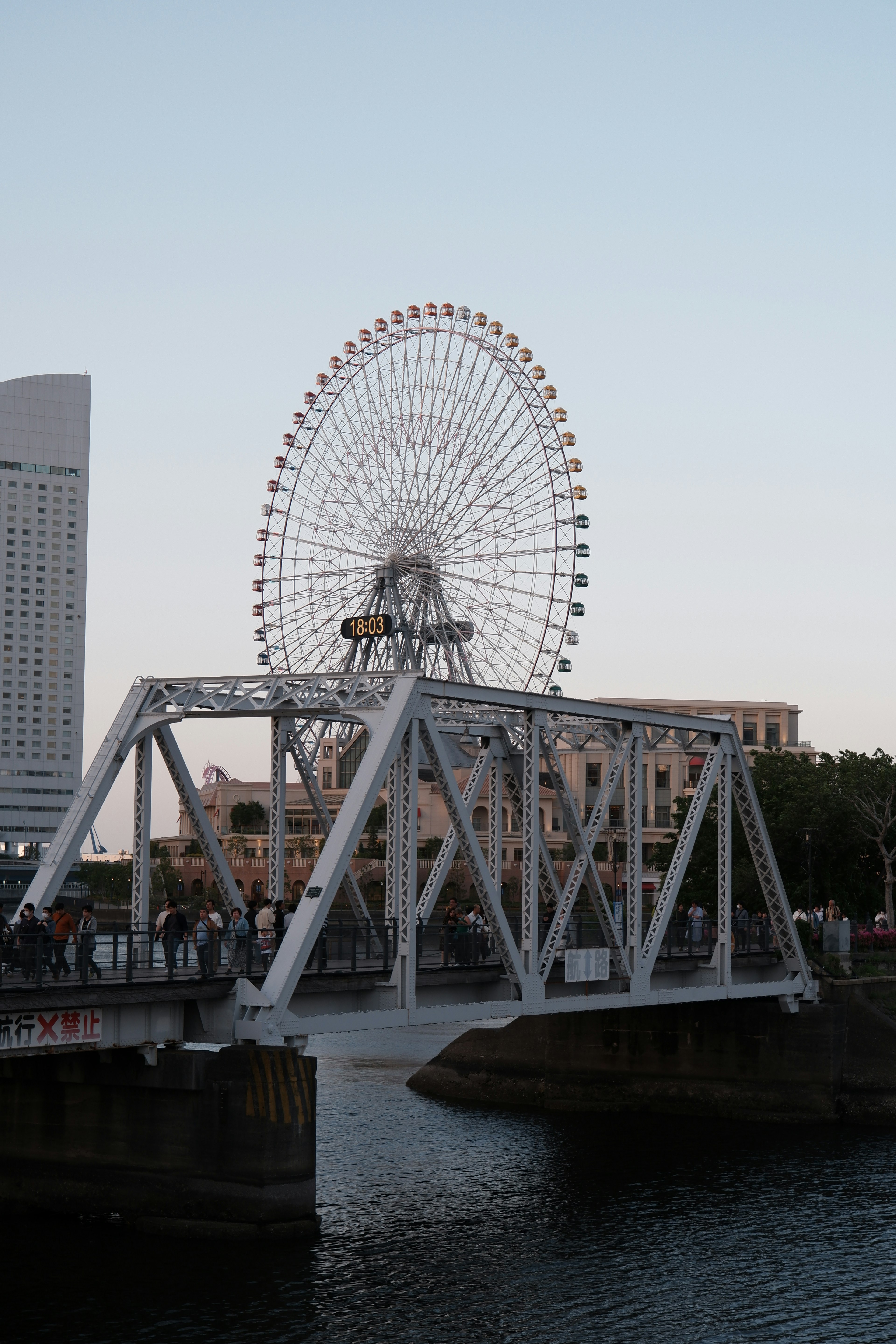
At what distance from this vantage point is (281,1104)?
31.2 m

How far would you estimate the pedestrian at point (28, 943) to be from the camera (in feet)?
101

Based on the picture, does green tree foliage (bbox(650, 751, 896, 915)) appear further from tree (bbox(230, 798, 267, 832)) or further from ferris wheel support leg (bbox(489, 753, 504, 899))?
tree (bbox(230, 798, 267, 832))

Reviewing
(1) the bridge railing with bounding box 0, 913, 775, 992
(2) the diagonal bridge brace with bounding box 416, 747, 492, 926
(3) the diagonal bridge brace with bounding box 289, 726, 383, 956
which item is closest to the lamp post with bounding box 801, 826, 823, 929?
(1) the bridge railing with bounding box 0, 913, 775, 992

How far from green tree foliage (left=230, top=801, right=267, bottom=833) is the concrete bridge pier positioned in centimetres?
14541

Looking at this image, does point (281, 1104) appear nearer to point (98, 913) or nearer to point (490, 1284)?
point (490, 1284)

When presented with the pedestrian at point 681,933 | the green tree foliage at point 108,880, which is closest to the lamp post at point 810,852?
the pedestrian at point 681,933

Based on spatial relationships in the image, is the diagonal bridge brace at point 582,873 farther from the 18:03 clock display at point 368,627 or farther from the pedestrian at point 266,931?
the 18:03 clock display at point 368,627

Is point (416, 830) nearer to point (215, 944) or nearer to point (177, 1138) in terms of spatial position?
point (215, 944)

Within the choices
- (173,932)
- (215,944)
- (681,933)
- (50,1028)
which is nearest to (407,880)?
(215,944)

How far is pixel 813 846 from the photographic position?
7800cm

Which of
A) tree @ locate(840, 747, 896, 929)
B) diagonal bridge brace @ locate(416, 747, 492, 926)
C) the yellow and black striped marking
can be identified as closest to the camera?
the yellow and black striped marking

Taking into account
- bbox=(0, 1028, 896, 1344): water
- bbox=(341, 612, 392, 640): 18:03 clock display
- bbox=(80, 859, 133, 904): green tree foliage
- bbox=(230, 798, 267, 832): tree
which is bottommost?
bbox=(0, 1028, 896, 1344): water

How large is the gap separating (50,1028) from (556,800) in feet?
384

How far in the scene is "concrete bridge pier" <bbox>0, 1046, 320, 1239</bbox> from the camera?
31203 mm
